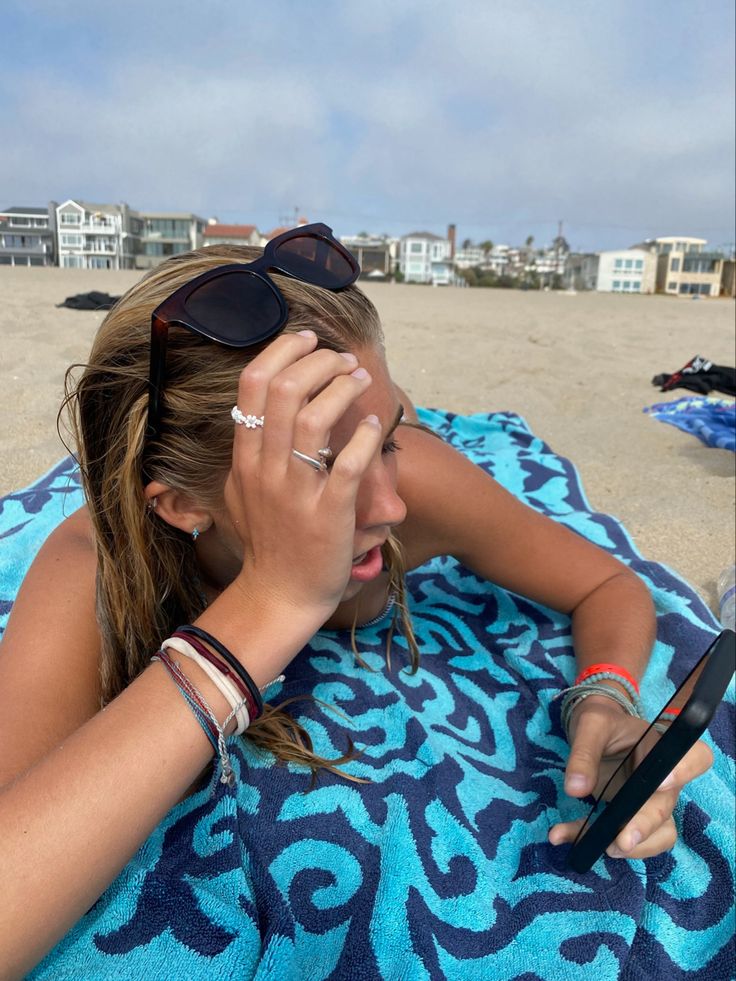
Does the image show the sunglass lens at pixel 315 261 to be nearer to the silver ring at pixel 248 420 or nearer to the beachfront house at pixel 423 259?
the silver ring at pixel 248 420

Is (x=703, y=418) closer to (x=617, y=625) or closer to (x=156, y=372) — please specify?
(x=617, y=625)

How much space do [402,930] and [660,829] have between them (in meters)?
0.54

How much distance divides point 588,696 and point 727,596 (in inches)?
49.4

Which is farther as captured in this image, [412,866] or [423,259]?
[423,259]

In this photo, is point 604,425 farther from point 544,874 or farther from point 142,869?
point 142,869

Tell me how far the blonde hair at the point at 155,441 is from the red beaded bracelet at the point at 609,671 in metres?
0.63

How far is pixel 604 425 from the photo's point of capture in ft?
17.7

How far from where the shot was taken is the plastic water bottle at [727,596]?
255cm

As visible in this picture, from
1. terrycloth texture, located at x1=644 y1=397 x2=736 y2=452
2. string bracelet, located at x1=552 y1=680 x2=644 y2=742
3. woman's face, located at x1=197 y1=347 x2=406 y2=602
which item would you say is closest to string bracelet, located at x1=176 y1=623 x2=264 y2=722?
woman's face, located at x1=197 y1=347 x2=406 y2=602

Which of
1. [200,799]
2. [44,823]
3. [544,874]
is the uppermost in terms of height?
[44,823]

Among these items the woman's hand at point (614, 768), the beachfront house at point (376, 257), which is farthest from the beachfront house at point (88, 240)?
the woman's hand at point (614, 768)

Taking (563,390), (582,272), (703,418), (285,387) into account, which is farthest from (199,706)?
(582,272)

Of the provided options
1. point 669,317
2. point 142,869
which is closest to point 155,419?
point 142,869

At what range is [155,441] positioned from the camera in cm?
140
